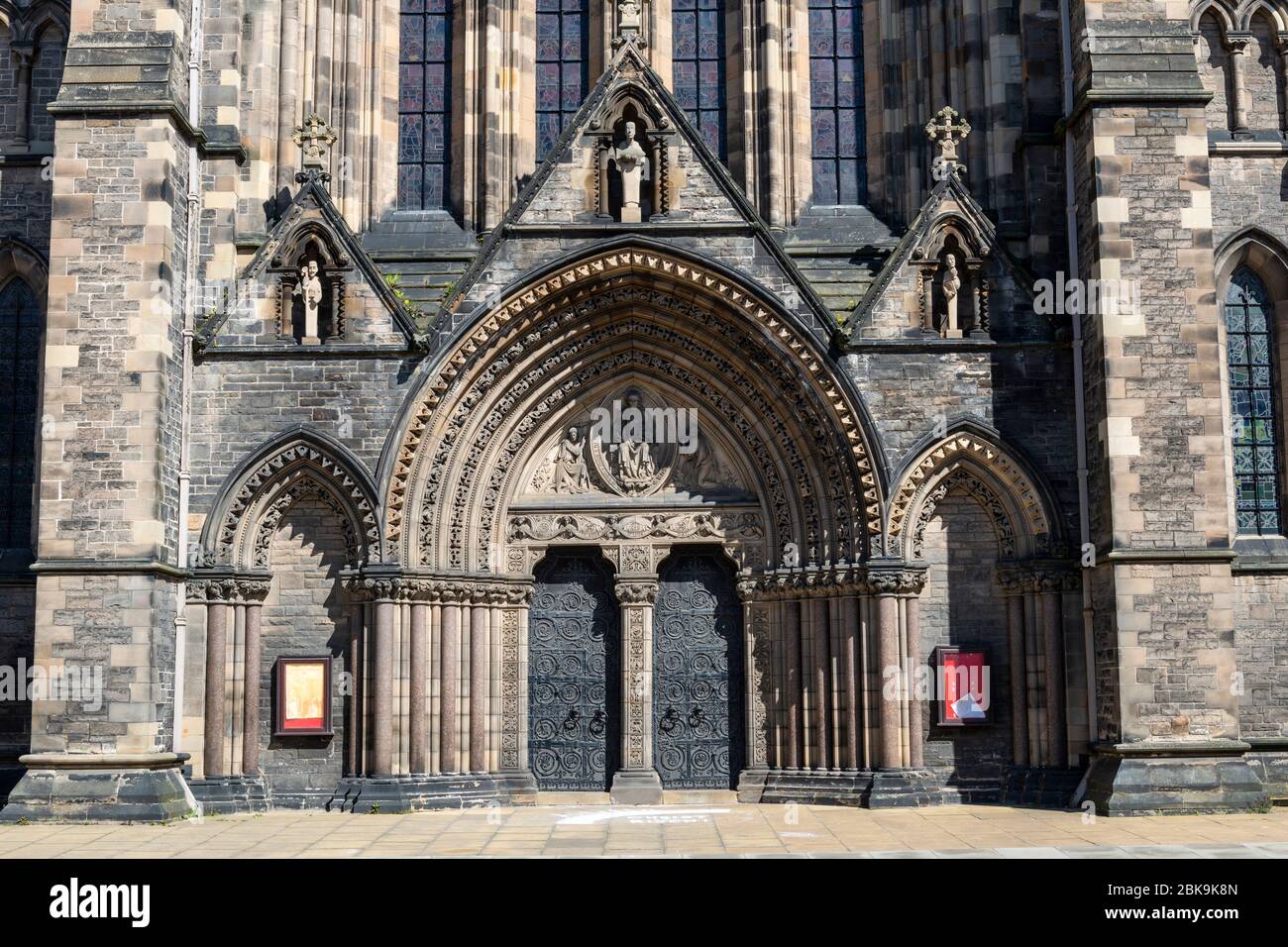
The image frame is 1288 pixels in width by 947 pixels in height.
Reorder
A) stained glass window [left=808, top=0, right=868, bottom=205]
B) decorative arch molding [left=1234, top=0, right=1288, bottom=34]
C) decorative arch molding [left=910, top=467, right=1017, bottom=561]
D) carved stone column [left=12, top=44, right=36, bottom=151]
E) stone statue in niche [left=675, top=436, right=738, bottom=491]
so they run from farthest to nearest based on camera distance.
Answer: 1. stained glass window [left=808, top=0, right=868, bottom=205]
2. stone statue in niche [left=675, top=436, right=738, bottom=491]
3. carved stone column [left=12, top=44, right=36, bottom=151]
4. decorative arch molding [left=1234, top=0, right=1288, bottom=34]
5. decorative arch molding [left=910, top=467, right=1017, bottom=561]

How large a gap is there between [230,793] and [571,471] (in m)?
5.75

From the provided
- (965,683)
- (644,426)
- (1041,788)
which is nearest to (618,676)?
(644,426)

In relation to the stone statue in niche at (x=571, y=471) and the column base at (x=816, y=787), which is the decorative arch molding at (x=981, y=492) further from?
the stone statue in niche at (x=571, y=471)

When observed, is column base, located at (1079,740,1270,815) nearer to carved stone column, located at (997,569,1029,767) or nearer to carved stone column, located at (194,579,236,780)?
carved stone column, located at (997,569,1029,767)

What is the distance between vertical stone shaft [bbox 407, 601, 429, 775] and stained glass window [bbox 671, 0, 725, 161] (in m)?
7.50

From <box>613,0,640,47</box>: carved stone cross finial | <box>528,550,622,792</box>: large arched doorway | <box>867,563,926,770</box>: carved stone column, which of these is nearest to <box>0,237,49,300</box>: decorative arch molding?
<box>528,550,622,792</box>: large arched doorway

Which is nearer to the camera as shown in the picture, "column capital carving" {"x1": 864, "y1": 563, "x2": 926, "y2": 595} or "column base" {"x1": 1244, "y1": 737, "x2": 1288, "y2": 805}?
"column base" {"x1": 1244, "y1": 737, "x2": 1288, "y2": 805}

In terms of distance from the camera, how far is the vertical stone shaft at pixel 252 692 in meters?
18.1

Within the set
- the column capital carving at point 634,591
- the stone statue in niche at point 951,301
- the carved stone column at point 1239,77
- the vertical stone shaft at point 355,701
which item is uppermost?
the carved stone column at point 1239,77

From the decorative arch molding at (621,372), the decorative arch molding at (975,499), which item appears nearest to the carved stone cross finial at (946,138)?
the decorative arch molding at (621,372)

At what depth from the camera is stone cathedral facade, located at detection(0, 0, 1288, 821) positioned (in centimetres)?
1698

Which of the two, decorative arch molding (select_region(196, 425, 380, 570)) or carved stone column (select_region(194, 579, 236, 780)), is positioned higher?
decorative arch molding (select_region(196, 425, 380, 570))

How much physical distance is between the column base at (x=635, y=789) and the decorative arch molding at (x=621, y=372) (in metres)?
3.20

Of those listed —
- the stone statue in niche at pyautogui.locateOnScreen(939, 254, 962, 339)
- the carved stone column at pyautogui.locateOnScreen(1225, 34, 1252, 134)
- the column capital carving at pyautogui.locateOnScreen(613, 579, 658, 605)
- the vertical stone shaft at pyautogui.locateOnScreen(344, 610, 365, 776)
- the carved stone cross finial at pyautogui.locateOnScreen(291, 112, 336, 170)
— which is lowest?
the vertical stone shaft at pyautogui.locateOnScreen(344, 610, 365, 776)
